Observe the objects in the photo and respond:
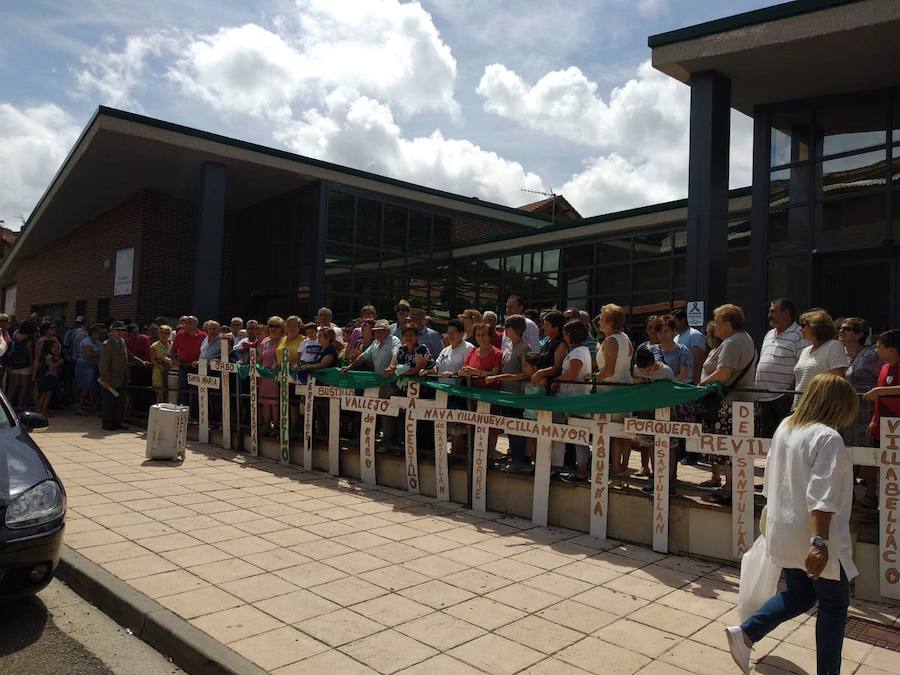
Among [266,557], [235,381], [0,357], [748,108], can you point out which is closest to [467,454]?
[266,557]

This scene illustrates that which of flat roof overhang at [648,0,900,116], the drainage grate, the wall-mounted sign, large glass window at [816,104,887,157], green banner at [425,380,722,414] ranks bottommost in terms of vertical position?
the drainage grate

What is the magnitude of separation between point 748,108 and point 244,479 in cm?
1004

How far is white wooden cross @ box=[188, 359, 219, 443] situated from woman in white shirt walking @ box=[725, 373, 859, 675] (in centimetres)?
885

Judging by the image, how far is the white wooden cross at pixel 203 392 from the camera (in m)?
10.6

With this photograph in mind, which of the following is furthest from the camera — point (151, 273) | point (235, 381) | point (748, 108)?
point (151, 273)

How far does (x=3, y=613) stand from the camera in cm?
421

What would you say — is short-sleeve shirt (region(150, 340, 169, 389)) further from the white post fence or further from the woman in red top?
the woman in red top

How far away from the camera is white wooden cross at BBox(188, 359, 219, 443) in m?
10.6

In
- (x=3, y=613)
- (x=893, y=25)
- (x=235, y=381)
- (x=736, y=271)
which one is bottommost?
(x=3, y=613)

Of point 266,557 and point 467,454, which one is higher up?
point 467,454

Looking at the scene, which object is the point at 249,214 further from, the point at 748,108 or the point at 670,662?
the point at 670,662

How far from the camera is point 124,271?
19688mm

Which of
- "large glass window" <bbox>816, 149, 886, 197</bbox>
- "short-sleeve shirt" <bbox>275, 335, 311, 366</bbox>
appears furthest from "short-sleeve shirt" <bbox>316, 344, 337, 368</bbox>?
"large glass window" <bbox>816, 149, 886, 197</bbox>

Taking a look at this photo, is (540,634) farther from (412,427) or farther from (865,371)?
(865,371)
